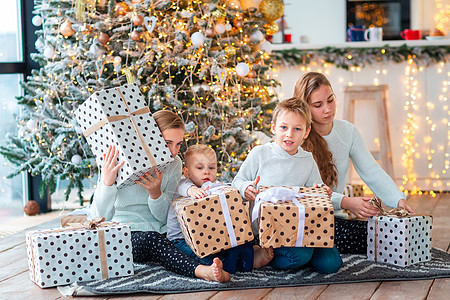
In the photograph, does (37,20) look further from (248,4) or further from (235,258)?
(235,258)

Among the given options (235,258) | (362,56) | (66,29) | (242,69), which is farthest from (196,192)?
(362,56)

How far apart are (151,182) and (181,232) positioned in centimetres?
26

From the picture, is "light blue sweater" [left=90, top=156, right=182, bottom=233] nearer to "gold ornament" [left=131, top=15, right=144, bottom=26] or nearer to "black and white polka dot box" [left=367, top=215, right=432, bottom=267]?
"black and white polka dot box" [left=367, top=215, right=432, bottom=267]

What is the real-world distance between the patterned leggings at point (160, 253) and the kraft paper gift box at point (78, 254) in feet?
0.59

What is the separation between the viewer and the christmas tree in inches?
140

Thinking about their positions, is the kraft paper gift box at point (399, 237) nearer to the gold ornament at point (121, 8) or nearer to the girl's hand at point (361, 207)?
the girl's hand at point (361, 207)

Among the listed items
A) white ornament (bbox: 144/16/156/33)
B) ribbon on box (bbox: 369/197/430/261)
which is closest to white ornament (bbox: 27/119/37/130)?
white ornament (bbox: 144/16/156/33)

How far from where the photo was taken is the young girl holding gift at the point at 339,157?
2.73 meters

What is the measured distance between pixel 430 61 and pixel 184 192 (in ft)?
9.33

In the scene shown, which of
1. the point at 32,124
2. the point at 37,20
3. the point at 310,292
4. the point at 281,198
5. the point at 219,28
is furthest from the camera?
the point at 37,20

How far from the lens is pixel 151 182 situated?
2.50 metres

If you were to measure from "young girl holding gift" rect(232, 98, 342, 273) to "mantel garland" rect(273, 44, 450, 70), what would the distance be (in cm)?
210

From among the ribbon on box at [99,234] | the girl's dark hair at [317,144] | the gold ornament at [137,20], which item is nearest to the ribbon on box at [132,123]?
the ribbon on box at [99,234]

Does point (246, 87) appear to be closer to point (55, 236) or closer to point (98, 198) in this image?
point (98, 198)
